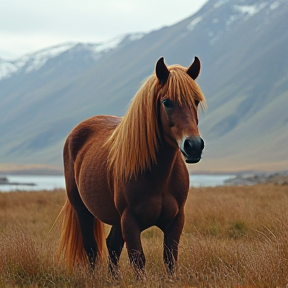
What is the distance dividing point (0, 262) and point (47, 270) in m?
0.46

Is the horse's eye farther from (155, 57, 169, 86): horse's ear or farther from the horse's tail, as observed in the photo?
the horse's tail

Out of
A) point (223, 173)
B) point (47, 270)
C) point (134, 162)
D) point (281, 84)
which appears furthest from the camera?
point (281, 84)

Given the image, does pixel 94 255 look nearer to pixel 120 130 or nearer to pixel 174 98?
pixel 120 130

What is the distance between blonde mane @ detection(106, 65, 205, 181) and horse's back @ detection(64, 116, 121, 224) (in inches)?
17.5

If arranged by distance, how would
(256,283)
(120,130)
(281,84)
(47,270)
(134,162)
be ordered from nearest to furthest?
(256,283)
(134,162)
(120,130)
(47,270)
(281,84)

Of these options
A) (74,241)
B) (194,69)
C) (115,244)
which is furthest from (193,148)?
(74,241)

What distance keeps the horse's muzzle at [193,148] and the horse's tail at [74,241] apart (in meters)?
2.51

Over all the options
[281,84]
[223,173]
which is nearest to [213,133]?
[223,173]

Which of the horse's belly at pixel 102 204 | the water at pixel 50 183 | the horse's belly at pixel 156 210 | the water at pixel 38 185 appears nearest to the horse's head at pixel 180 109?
the horse's belly at pixel 156 210

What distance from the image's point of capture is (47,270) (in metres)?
6.09

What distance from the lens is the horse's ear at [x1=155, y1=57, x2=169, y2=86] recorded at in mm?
5105

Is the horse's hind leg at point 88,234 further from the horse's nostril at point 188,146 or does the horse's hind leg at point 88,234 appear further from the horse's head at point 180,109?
the horse's nostril at point 188,146

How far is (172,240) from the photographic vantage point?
5340mm

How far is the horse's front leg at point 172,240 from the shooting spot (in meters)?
5.34
